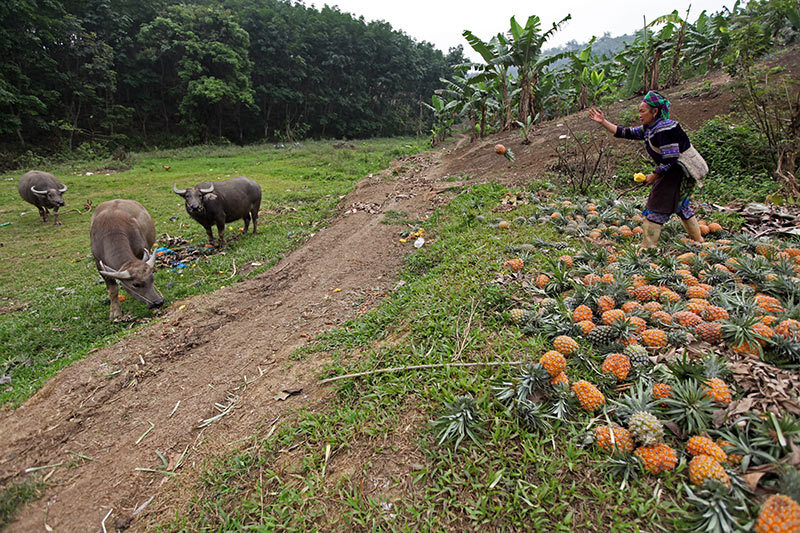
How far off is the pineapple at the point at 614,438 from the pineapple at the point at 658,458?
7 cm

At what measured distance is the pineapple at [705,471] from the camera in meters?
1.73

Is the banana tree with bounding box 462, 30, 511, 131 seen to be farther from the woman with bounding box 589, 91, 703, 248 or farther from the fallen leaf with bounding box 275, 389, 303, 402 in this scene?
the fallen leaf with bounding box 275, 389, 303, 402

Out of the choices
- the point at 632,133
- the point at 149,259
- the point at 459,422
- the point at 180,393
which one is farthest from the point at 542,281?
the point at 149,259

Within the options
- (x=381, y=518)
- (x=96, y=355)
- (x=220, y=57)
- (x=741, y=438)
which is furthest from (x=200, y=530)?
(x=220, y=57)

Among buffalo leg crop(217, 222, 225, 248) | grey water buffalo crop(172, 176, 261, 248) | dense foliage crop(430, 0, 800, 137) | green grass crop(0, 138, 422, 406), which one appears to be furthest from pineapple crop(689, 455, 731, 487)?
dense foliage crop(430, 0, 800, 137)

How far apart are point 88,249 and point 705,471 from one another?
11.7 metres

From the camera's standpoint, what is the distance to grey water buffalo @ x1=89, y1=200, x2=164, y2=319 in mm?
5480

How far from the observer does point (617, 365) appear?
2.48 m

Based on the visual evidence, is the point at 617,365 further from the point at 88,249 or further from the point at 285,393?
the point at 88,249

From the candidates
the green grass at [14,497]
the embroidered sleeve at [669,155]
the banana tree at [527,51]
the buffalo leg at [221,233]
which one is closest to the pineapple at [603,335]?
the embroidered sleeve at [669,155]

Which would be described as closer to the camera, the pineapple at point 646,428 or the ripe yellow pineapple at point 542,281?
the pineapple at point 646,428

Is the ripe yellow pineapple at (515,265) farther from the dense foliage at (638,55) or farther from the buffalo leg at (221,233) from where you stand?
the dense foliage at (638,55)

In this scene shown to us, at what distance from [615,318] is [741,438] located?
42.7 inches

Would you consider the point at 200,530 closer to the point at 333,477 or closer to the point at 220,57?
the point at 333,477
